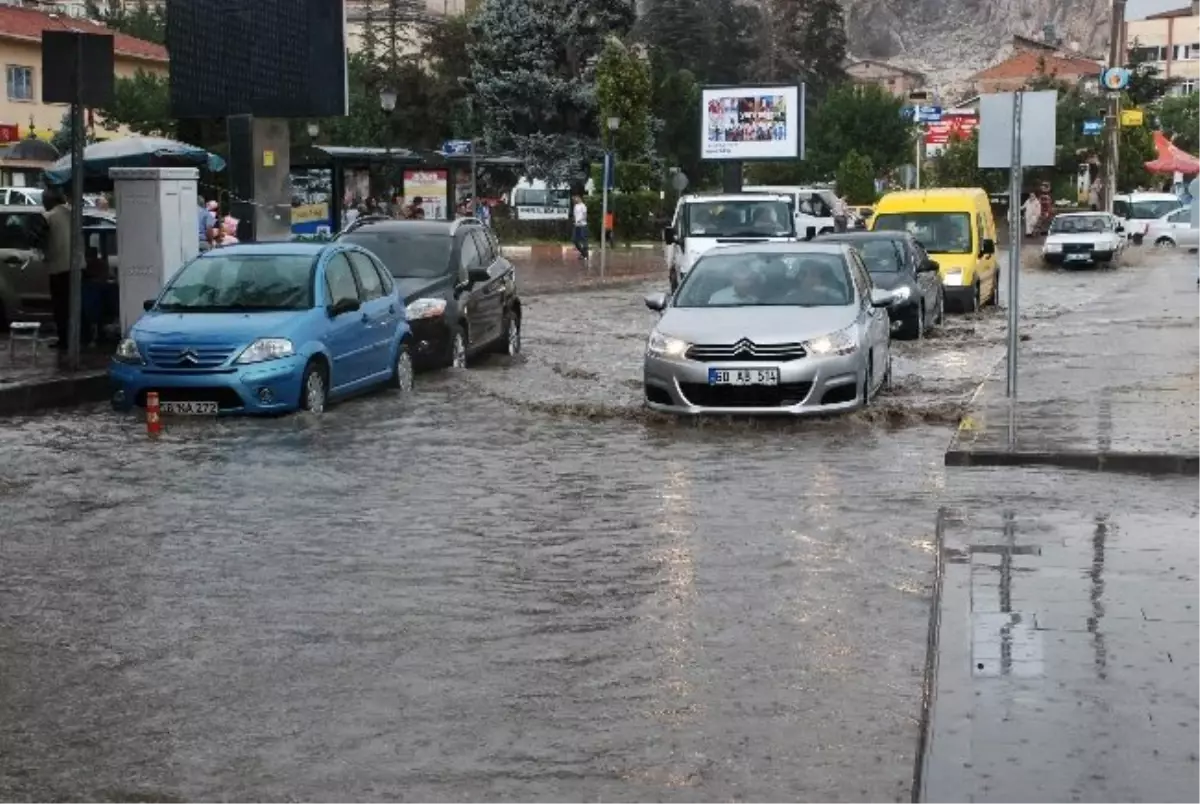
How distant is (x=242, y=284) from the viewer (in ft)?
54.5

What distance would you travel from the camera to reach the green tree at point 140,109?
5644 cm

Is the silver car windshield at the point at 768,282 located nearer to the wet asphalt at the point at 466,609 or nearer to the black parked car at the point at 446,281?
the wet asphalt at the point at 466,609

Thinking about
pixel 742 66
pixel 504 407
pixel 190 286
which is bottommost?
pixel 504 407

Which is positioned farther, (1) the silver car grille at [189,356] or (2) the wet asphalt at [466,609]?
(1) the silver car grille at [189,356]

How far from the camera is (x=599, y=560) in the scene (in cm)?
973

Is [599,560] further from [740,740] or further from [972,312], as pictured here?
[972,312]

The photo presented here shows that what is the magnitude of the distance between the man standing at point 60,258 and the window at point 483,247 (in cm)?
431

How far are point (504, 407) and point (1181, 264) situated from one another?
3479 centimetres

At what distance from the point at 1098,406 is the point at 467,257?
25.0 ft

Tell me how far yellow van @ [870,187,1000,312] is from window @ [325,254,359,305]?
46.6 feet

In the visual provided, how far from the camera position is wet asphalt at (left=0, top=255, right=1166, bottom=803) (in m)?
6.05

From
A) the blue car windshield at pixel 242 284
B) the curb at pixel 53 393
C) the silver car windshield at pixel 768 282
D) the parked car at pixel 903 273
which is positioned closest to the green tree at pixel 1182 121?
the parked car at pixel 903 273

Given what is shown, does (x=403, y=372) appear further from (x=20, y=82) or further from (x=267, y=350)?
(x=20, y=82)

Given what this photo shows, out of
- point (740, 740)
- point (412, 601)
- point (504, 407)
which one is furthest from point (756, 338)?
point (740, 740)
